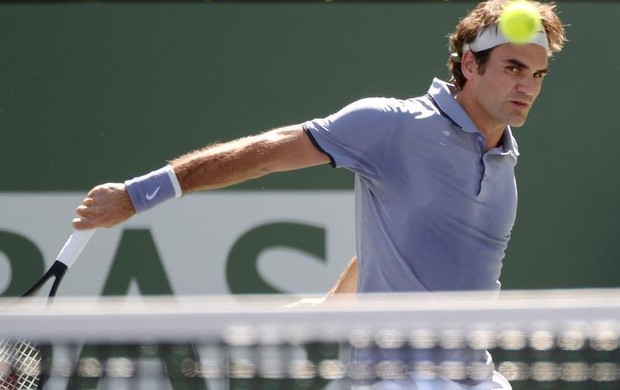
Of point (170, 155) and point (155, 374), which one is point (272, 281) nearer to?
point (170, 155)

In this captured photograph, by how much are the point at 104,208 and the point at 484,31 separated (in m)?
1.00

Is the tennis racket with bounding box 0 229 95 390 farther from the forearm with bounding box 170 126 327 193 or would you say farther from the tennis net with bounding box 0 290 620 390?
the forearm with bounding box 170 126 327 193

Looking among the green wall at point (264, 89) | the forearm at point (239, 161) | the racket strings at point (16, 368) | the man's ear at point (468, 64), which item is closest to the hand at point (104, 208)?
the forearm at point (239, 161)

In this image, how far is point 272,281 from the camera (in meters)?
4.50

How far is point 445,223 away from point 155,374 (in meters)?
0.96

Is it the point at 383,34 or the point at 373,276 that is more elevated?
the point at 383,34

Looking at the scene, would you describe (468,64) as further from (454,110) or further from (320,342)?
(320,342)

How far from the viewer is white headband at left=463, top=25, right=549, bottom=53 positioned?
2.94m

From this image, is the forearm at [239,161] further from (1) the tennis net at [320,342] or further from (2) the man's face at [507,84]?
(1) the tennis net at [320,342]

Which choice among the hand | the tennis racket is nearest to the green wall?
the tennis racket

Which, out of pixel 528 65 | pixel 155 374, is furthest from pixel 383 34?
pixel 155 374

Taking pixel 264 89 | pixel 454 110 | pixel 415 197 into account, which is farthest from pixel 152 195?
pixel 264 89

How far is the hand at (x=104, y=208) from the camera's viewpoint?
2.57 meters

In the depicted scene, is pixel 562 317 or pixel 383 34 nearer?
pixel 562 317
